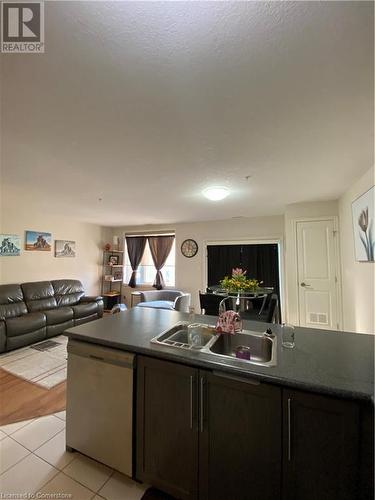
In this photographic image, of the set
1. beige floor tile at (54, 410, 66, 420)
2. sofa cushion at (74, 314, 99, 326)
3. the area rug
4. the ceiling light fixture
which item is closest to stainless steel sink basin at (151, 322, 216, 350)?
beige floor tile at (54, 410, 66, 420)

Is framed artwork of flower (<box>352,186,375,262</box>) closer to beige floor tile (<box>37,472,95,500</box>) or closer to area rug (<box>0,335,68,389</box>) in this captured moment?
beige floor tile (<box>37,472,95,500</box>)

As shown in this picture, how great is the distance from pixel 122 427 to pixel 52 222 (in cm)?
473

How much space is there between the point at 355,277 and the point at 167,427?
9.84 feet

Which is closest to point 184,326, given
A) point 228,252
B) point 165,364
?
point 165,364

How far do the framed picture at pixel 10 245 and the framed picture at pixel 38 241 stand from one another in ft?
0.55

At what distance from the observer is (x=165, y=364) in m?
1.33

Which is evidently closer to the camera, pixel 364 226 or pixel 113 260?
pixel 364 226

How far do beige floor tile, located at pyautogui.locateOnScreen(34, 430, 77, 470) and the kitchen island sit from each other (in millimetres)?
600

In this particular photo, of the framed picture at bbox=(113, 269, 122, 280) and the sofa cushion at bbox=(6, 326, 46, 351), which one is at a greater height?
the framed picture at bbox=(113, 269, 122, 280)

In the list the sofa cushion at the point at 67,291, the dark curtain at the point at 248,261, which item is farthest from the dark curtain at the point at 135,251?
the dark curtain at the point at 248,261

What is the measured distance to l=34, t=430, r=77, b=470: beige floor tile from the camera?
159 cm

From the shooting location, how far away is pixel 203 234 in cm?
559

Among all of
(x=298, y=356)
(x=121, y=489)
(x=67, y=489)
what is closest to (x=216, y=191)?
(x=298, y=356)

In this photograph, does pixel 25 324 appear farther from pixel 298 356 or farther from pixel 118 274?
pixel 298 356
